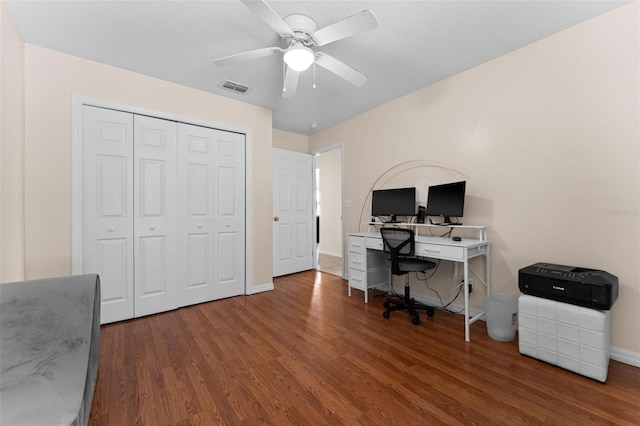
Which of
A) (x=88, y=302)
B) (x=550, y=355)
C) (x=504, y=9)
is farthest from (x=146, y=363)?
(x=504, y=9)

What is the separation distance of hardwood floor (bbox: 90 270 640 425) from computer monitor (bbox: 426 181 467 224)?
1.11 m

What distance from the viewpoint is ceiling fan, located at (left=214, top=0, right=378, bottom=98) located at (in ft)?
5.25

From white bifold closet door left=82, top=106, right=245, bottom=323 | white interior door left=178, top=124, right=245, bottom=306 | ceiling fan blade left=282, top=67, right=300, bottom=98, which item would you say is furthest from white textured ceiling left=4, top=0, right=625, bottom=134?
white interior door left=178, top=124, right=245, bottom=306

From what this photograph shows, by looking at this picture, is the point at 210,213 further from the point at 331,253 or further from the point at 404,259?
the point at 331,253

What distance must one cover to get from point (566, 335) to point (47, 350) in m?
3.07

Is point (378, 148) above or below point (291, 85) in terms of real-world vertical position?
below

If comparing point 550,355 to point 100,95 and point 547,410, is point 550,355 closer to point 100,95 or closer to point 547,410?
point 547,410

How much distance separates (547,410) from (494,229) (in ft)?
5.03

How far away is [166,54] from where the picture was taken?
8.02 ft

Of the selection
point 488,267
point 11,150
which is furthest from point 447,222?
point 11,150

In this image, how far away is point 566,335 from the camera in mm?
1830

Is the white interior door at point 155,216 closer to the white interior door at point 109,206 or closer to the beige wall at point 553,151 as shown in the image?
the white interior door at point 109,206

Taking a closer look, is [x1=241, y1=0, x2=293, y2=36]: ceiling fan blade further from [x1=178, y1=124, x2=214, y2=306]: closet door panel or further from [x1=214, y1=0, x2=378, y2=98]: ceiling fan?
[x1=178, y1=124, x2=214, y2=306]: closet door panel

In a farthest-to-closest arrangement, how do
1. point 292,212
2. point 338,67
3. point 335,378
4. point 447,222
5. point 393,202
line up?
point 292,212 < point 393,202 < point 447,222 < point 338,67 < point 335,378
